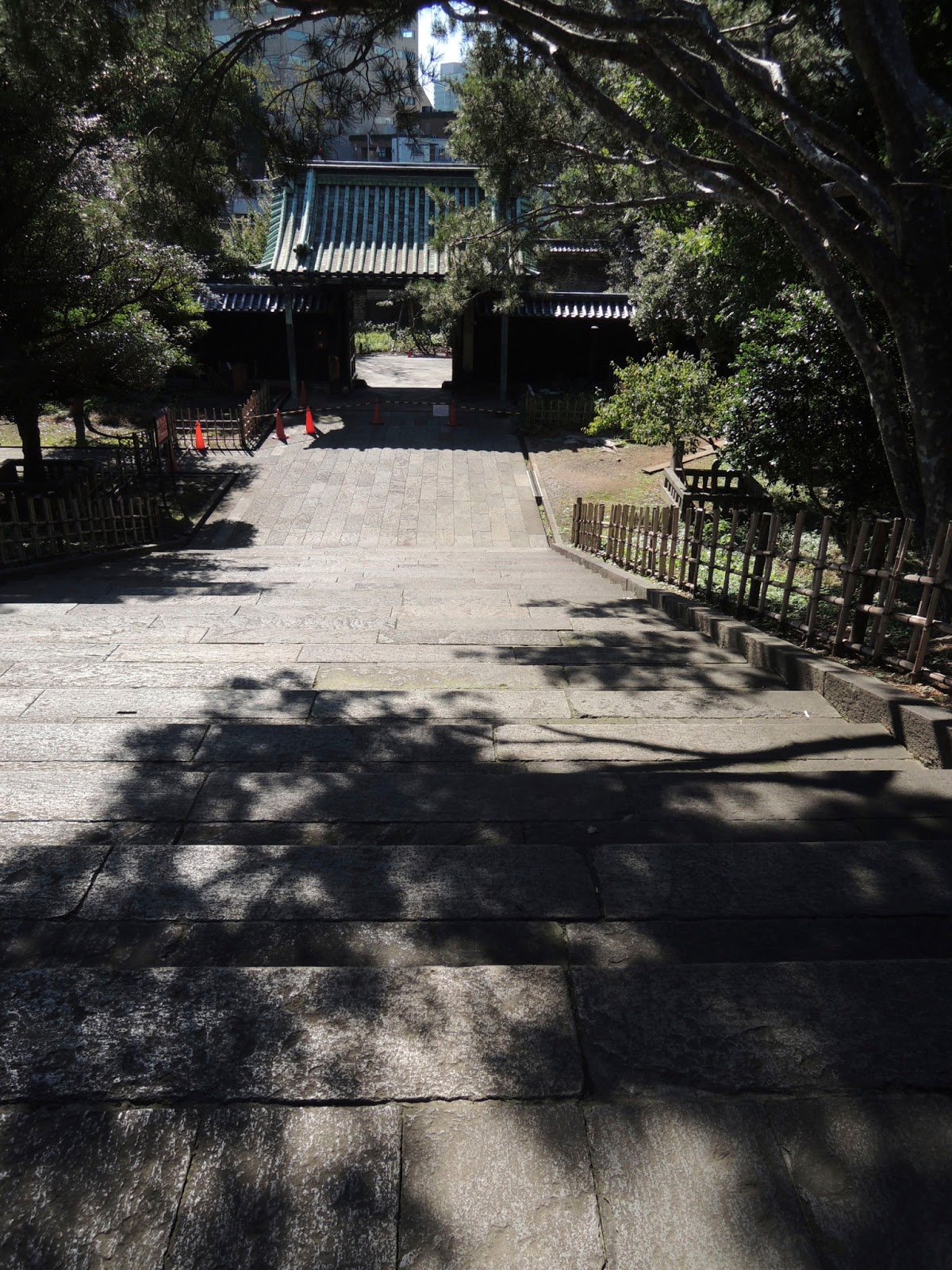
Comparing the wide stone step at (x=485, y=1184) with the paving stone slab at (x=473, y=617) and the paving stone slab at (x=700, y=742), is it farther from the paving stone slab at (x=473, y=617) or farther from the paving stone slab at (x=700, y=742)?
the paving stone slab at (x=473, y=617)

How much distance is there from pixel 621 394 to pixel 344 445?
295 inches

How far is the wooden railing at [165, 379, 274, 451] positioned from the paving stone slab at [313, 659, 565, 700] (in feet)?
49.3

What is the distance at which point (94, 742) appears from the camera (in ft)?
13.0

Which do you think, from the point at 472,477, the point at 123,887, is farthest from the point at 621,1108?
the point at 472,477

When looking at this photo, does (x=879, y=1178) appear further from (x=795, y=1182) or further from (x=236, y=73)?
(x=236, y=73)

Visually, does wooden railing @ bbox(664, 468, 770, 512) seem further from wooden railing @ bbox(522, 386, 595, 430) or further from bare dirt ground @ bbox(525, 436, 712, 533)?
wooden railing @ bbox(522, 386, 595, 430)

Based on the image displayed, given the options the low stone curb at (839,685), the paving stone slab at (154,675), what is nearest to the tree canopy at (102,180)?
the paving stone slab at (154,675)

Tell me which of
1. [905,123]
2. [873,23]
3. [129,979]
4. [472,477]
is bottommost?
[472,477]

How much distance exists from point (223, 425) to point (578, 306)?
999 centimetres

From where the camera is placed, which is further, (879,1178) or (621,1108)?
(621,1108)

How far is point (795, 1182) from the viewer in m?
1.68

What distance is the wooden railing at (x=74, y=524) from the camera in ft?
35.6

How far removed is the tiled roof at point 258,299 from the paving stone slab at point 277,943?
23.1 meters

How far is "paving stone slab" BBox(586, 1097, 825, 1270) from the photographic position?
1558 mm
